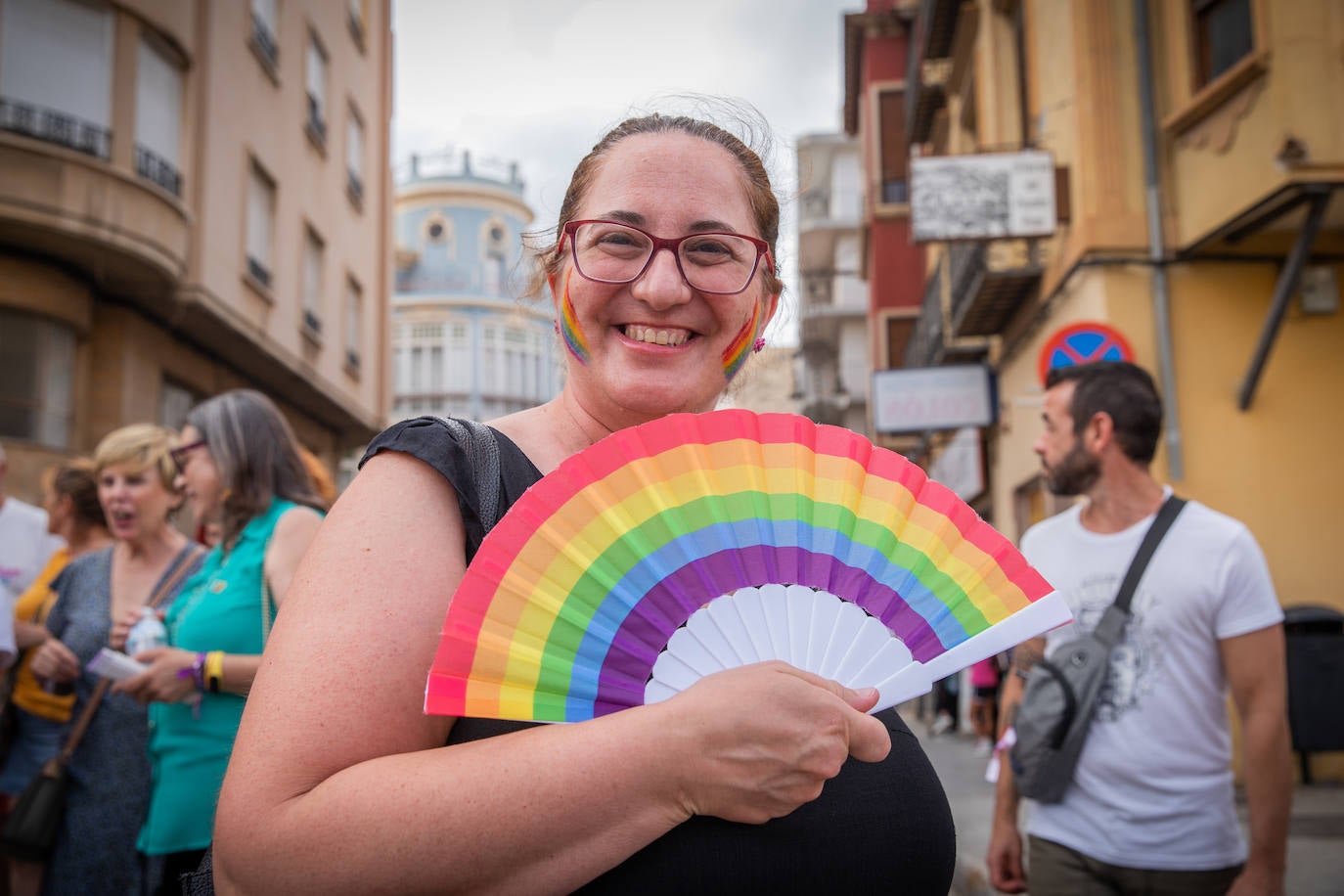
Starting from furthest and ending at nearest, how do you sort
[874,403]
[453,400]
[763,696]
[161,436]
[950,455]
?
[453,400]
[950,455]
[874,403]
[161,436]
[763,696]

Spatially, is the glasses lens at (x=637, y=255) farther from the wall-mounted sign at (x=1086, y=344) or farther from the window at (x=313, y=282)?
the window at (x=313, y=282)

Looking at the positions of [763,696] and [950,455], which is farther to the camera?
[950,455]

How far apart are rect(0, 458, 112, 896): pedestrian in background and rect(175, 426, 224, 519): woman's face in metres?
0.87

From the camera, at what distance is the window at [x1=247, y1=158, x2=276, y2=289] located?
46.5 feet

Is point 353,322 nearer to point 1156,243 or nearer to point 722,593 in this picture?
point 1156,243

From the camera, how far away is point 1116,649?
294 cm

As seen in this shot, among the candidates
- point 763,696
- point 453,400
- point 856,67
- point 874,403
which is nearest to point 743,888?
point 763,696

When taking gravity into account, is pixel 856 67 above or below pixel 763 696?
above

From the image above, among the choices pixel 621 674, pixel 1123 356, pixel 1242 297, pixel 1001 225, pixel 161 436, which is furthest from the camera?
pixel 1001 225

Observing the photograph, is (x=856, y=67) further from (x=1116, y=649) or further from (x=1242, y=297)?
(x=1116, y=649)

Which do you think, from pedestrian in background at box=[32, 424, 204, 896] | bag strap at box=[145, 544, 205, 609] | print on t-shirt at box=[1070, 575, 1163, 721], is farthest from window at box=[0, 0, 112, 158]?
print on t-shirt at box=[1070, 575, 1163, 721]

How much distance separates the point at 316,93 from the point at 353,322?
441 cm

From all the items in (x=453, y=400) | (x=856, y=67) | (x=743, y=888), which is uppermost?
(x=856, y=67)

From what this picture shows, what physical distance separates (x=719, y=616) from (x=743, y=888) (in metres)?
0.30
